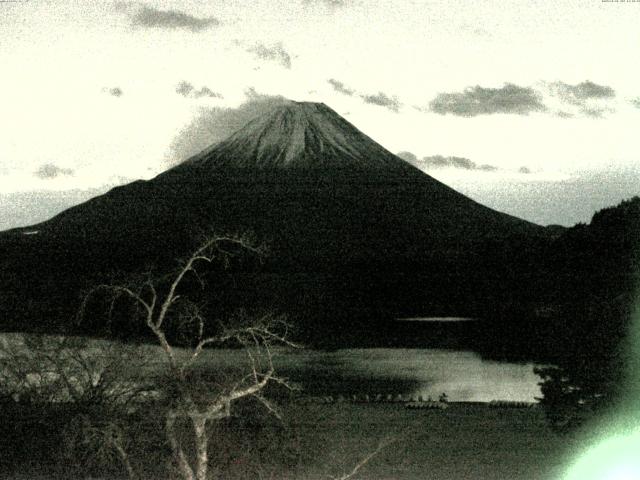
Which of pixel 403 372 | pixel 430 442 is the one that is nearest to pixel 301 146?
pixel 403 372

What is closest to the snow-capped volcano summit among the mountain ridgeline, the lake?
the mountain ridgeline

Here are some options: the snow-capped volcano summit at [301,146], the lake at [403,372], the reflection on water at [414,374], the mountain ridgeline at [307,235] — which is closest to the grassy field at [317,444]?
the lake at [403,372]

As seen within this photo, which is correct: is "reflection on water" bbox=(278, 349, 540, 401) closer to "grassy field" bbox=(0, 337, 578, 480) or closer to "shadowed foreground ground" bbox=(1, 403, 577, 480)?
"shadowed foreground ground" bbox=(1, 403, 577, 480)

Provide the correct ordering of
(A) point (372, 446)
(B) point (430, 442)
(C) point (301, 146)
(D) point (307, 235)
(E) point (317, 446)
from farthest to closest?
1. (C) point (301, 146)
2. (D) point (307, 235)
3. (B) point (430, 442)
4. (A) point (372, 446)
5. (E) point (317, 446)

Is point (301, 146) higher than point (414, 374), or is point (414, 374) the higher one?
point (301, 146)

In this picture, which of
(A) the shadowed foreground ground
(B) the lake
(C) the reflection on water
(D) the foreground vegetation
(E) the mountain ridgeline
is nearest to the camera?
(D) the foreground vegetation

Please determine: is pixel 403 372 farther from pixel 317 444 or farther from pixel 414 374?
pixel 317 444

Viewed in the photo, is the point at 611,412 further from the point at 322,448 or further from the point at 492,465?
the point at 322,448

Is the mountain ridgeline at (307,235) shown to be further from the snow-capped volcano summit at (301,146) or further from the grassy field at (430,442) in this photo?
the grassy field at (430,442)
